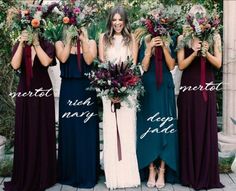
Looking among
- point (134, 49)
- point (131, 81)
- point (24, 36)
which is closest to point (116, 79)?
point (131, 81)

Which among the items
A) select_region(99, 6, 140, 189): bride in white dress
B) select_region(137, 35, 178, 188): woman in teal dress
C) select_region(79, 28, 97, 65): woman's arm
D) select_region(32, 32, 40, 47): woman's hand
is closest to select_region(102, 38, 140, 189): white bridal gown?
select_region(99, 6, 140, 189): bride in white dress

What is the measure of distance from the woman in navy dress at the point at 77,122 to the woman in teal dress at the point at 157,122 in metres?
0.57

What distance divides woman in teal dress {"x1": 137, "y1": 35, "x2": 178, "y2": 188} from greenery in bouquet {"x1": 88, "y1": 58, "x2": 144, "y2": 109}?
29cm

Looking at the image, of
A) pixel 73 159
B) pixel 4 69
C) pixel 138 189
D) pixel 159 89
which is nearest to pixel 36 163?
pixel 73 159

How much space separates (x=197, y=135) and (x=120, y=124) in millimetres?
917

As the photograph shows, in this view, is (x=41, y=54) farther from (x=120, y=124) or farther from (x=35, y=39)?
(x=120, y=124)

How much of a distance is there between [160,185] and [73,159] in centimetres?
109

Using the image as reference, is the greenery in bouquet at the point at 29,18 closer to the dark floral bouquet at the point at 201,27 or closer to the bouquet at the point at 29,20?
the bouquet at the point at 29,20

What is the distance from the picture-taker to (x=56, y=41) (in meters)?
5.46

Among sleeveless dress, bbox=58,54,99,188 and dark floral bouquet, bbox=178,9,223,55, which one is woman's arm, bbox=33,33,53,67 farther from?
dark floral bouquet, bbox=178,9,223,55

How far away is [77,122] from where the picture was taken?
5539 millimetres

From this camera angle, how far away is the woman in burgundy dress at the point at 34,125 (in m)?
5.25

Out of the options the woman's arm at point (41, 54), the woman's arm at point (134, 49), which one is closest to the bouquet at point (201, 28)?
the woman's arm at point (134, 49)

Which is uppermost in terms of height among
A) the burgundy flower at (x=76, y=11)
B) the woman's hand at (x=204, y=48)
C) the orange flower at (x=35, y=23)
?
the burgundy flower at (x=76, y=11)
